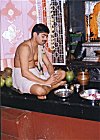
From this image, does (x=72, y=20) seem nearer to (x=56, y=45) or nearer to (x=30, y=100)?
(x=56, y=45)

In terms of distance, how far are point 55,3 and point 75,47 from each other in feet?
2.18

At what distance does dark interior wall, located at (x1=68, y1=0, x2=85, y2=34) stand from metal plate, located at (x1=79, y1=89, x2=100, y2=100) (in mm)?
1120

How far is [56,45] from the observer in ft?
13.4

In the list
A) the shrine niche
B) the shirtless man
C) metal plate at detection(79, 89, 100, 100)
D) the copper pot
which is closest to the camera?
metal plate at detection(79, 89, 100, 100)

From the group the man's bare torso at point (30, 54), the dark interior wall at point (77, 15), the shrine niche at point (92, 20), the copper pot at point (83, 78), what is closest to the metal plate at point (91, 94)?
the copper pot at point (83, 78)

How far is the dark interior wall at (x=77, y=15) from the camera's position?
4.08 m

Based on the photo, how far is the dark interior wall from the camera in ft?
13.4

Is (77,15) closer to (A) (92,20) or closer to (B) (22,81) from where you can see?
(A) (92,20)

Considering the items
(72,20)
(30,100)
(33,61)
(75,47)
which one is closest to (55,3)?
(72,20)

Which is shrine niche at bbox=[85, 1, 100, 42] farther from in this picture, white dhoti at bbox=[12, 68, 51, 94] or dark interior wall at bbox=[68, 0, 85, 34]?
white dhoti at bbox=[12, 68, 51, 94]

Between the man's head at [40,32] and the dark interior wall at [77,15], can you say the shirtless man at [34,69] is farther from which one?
the dark interior wall at [77,15]

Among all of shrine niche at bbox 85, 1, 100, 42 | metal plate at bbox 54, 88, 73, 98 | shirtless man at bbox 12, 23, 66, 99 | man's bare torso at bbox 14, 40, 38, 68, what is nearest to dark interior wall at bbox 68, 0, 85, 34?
shrine niche at bbox 85, 1, 100, 42

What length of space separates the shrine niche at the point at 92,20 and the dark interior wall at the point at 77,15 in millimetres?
66

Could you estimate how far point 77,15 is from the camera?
4109 millimetres
